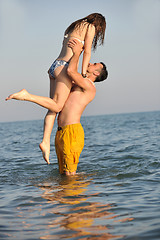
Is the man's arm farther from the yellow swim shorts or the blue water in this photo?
the blue water

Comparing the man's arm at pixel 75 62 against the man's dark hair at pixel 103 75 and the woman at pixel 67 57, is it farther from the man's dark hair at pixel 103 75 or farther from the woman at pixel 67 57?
the man's dark hair at pixel 103 75

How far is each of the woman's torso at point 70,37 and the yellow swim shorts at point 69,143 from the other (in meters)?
1.16

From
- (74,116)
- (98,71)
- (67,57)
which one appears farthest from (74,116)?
(67,57)

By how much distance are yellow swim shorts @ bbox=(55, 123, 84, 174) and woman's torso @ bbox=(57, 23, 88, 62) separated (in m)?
1.16

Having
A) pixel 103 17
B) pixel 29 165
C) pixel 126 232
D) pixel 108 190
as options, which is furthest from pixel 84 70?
pixel 29 165

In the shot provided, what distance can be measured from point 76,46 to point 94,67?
23.7 inches

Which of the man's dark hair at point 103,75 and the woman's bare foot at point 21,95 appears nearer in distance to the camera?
the woman's bare foot at point 21,95

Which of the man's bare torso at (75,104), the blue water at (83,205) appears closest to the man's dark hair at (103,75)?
the man's bare torso at (75,104)

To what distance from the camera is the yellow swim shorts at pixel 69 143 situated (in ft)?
18.2

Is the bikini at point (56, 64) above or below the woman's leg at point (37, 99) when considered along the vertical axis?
above

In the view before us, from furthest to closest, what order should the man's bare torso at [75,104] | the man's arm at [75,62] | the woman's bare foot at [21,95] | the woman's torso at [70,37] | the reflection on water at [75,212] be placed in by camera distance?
the man's bare torso at [75,104] → the woman's torso at [70,37] → the man's arm at [75,62] → the woman's bare foot at [21,95] → the reflection on water at [75,212]

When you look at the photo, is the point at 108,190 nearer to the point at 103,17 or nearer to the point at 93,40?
the point at 93,40

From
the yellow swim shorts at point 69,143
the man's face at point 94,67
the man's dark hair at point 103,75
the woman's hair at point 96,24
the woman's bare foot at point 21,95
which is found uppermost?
the woman's hair at point 96,24

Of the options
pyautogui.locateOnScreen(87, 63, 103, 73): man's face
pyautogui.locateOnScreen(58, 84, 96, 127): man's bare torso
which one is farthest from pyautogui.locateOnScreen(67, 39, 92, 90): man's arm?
pyautogui.locateOnScreen(87, 63, 103, 73): man's face
